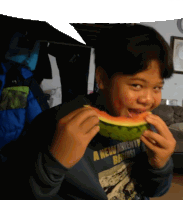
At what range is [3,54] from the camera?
4.21 ft

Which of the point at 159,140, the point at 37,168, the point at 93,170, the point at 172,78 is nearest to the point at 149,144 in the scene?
the point at 159,140

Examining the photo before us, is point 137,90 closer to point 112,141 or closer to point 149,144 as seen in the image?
point 149,144

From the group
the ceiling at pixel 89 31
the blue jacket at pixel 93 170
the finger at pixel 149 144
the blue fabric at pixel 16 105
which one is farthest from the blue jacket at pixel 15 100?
the ceiling at pixel 89 31

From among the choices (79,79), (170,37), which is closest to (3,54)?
(79,79)

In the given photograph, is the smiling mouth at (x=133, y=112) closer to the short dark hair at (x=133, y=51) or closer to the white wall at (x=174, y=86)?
the short dark hair at (x=133, y=51)

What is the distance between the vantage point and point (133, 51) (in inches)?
24.9

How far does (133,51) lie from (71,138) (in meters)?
0.43

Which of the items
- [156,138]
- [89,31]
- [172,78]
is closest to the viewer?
[156,138]

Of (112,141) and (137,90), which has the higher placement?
(137,90)

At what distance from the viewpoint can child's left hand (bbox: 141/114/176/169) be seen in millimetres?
562

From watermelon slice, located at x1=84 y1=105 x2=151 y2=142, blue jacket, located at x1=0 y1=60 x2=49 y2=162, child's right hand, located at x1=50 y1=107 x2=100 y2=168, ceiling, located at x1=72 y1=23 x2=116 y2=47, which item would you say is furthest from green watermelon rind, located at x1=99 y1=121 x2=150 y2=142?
ceiling, located at x1=72 y1=23 x2=116 y2=47

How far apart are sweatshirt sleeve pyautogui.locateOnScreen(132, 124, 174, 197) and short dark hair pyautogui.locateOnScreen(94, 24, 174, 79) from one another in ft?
1.31

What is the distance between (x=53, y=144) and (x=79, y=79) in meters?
1.60

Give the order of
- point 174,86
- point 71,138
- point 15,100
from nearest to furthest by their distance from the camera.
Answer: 1. point 71,138
2. point 15,100
3. point 174,86
